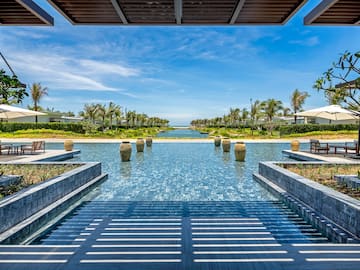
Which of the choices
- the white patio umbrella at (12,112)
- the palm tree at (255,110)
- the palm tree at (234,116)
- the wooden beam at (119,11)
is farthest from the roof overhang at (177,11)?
the palm tree at (234,116)

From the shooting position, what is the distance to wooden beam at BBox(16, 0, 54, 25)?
374 cm

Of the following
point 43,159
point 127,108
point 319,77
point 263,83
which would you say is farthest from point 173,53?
point 319,77

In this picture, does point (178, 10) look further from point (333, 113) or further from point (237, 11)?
point (333, 113)

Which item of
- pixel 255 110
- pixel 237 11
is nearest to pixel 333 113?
pixel 237 11

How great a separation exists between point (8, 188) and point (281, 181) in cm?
617

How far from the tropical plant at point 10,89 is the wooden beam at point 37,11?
1553mm

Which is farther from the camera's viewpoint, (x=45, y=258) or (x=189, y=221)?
(x=189, y=221)

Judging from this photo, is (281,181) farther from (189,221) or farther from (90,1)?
(90,1)

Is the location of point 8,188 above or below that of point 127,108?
below

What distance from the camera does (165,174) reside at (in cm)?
980

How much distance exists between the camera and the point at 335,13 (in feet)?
13.6

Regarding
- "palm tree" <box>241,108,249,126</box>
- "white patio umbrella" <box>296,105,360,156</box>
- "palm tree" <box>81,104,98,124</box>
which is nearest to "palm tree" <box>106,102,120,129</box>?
"palm tree" <box>81,104,98,124</box>

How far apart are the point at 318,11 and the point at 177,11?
193 cm

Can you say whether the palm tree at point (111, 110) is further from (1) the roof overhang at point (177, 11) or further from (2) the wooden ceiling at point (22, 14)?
(1) the roof overhang at point (177, 11)
